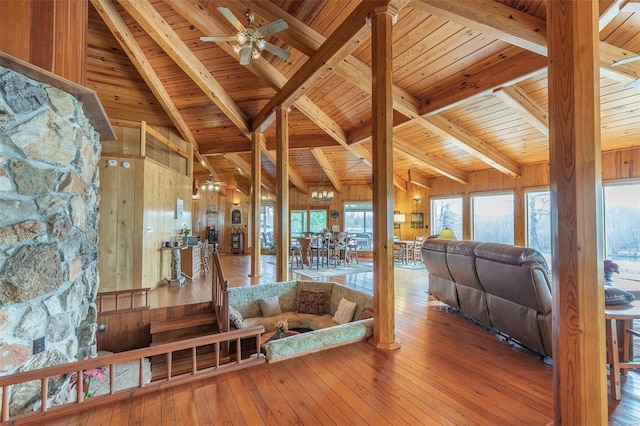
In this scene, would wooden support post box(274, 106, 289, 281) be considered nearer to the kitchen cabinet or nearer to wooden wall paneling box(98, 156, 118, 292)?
the kitchen cabinet

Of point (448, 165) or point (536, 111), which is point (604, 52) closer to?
point (536, 111)

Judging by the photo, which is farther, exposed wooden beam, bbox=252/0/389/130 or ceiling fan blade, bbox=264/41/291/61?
ceiling fan blade, bbox=264/41/291/61

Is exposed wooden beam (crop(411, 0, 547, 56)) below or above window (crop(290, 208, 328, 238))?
above

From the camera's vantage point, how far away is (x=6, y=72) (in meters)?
1.93

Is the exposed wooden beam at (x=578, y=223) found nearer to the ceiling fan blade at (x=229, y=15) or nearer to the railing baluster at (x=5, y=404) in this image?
the ceiling fan blade at (x=229, y=15)

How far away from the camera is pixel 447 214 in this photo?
365 inches

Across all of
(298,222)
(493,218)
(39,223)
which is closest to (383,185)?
(39,223)

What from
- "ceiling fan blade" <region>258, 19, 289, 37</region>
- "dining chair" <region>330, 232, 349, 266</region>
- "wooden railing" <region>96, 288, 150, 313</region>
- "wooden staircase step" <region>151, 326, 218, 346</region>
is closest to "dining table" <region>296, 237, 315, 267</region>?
"dining chair" <region>330, 232, 349, 266</region>

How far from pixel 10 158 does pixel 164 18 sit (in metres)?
3.37

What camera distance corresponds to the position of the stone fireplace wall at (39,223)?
6.31 ft


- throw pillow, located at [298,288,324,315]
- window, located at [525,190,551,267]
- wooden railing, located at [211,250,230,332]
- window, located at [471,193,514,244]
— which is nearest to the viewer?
wooden railing, located at [211,250,230,332]

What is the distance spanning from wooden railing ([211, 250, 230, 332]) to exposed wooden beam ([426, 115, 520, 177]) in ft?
15.4

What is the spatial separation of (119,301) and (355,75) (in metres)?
5.26

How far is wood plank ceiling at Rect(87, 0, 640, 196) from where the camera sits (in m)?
3.28
